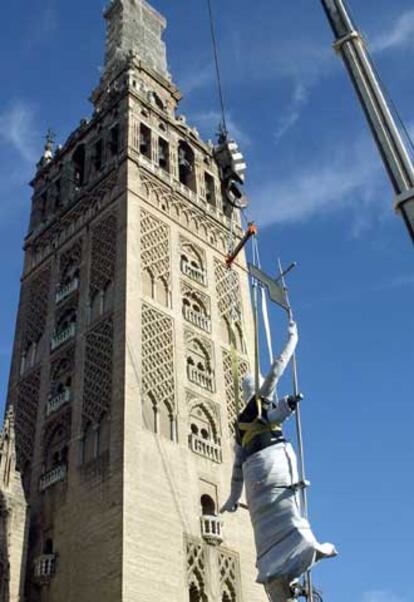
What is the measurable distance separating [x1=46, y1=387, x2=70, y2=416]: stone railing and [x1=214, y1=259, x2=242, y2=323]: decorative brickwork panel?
5839mm

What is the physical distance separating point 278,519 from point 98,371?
8528 mm

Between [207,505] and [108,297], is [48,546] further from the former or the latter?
[108,297]

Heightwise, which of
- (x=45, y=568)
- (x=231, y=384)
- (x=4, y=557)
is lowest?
(x=45, y=568)

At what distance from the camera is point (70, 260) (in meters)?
26.3

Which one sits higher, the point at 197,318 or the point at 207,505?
the point at 197,318

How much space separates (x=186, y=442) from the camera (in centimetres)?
2077

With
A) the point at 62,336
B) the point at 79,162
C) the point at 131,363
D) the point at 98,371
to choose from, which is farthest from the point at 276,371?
the point at 79,162

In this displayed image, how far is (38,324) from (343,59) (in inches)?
677

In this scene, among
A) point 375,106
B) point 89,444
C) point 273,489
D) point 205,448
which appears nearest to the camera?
point 375,106

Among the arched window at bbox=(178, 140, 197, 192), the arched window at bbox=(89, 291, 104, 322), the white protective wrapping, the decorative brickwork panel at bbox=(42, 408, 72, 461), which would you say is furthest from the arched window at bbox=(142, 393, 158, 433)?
the arched window at bbox=(178, 140, 197, 192)

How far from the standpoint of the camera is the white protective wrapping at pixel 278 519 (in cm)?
1377

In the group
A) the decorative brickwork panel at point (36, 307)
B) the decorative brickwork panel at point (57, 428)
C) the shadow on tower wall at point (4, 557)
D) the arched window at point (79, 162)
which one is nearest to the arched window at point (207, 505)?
the decorative brickwork panel at point (57, 428)

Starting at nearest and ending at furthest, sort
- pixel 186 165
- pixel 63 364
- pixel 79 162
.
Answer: pixel 63 364 < pixel 186 165 < pixel 79 162

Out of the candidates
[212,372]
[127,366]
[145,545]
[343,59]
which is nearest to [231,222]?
[212,372]
